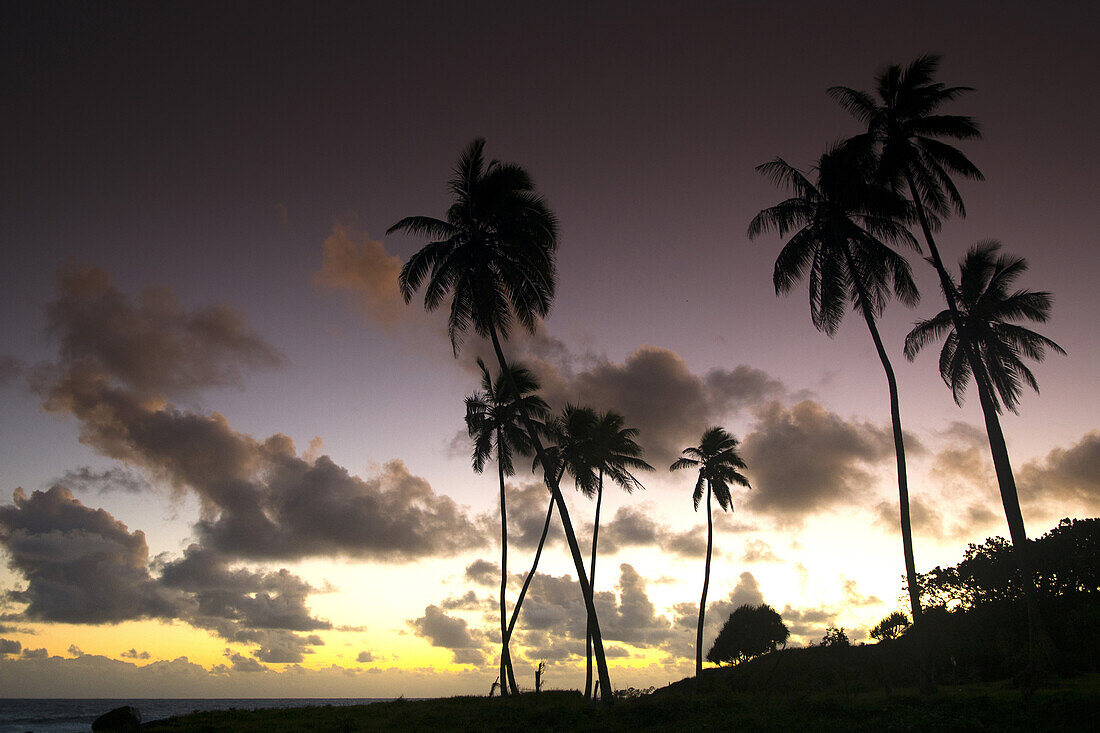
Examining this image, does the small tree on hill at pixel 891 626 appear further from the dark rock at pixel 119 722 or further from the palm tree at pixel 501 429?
the dark rock at pixel 119 722

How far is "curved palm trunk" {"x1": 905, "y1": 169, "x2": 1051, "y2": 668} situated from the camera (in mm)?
22422

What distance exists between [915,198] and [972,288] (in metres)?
7.65

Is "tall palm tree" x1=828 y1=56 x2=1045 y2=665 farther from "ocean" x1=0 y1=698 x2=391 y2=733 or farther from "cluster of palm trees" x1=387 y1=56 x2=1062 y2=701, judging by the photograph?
"ocean" x1=0 y1=698 x2=391 y2=733

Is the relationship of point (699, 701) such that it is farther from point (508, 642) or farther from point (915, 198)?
point (915, 198)

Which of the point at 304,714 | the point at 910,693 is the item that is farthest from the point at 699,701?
the point at 304,714

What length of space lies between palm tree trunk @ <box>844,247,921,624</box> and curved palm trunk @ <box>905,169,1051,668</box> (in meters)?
3.30

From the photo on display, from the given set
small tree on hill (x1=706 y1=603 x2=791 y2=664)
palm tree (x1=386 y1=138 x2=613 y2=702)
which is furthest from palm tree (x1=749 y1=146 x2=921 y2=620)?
small tree on hill (x1=706 y1=603 x2=791 y2=664)

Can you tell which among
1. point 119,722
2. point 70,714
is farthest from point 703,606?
point 70,714

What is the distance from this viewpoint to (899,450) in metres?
24.7

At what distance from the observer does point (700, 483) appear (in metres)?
45.8

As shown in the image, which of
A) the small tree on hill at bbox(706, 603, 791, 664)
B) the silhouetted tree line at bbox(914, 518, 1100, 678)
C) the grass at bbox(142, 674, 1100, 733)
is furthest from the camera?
the small tree on hill at bbox(706, 603, 791, 664)

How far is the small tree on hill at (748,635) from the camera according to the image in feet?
214

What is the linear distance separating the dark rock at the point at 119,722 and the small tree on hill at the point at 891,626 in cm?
3482

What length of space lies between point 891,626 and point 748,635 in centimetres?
3775
